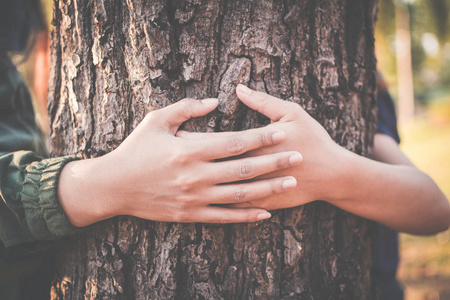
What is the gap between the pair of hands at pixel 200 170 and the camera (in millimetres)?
1047

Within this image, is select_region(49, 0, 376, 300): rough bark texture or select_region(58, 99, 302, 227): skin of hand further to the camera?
select_region(49, 0, 376, 300): rough bark texture

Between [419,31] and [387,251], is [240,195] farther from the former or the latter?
[419,31]

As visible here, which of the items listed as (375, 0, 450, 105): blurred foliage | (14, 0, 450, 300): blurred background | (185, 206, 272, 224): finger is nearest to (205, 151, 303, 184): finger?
(185, 206, 272, 224): finger

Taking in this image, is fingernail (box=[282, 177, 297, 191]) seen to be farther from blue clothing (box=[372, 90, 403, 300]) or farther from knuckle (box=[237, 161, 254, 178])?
blue clothing (box=[372, 90, 403, 300])

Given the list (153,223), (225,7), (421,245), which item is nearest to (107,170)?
(153,223)

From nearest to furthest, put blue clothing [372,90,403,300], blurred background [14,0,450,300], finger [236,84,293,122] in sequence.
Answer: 1. finger [236,84,293,122]
2. blue clothing [372,90,403,300]
3. blurred background [14,0,450,300]

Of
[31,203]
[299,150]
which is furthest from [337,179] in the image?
[31,203]

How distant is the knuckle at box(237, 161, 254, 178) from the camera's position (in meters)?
1.05

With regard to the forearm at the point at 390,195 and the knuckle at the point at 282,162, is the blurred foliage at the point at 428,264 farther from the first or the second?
the knuckle at the point at 282,162

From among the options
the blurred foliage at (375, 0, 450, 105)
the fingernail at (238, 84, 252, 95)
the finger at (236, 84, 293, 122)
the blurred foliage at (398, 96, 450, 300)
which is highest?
the blurred foliage at (375, 0, 450, 105)

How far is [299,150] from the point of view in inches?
43.9

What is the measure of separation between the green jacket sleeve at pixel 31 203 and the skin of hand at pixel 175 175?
42mm

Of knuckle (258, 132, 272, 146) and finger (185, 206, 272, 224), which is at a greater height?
knuckle (258, 132, 272, 146)

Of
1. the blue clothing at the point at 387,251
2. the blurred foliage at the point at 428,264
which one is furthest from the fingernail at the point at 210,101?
the blurred foliage at the point at 428,264
